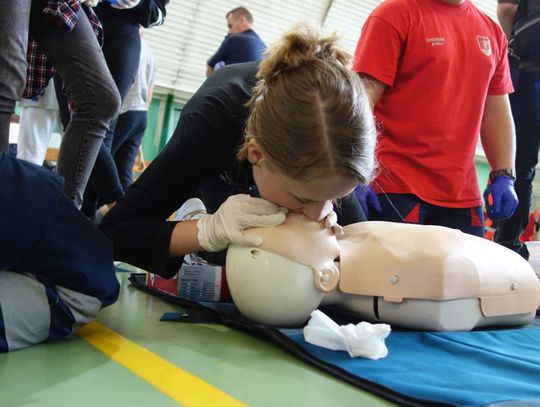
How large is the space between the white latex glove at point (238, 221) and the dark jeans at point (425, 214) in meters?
0.65

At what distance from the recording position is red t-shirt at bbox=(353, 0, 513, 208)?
5.23 ft

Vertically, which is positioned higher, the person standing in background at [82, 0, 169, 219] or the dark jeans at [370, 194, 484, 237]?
the person standing in background at [82, 0, 169, 219]

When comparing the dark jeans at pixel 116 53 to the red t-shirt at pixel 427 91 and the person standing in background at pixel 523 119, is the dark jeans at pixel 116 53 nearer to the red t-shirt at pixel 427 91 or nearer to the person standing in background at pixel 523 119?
the red t-shirt at pixel 427 91

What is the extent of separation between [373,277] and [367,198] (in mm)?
606

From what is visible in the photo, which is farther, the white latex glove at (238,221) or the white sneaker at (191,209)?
the white sneaker at (191,209)

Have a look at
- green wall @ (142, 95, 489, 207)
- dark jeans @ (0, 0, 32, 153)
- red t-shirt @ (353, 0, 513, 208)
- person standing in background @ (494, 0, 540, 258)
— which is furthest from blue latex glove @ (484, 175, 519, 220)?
green wall @ (142, 95, 489, 207)

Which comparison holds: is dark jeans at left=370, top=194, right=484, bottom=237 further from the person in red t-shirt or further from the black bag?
the black bag

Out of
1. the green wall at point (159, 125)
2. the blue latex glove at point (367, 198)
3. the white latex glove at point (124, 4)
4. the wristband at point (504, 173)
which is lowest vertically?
the green wall at point (159, 125)

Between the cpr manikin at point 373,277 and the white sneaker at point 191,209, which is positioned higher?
the cpr manikin at point 373,277

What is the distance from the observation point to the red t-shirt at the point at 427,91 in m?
1.59

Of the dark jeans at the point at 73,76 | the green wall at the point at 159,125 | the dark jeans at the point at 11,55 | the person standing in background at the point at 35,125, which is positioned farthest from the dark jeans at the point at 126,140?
the green wall at the point at 159,125

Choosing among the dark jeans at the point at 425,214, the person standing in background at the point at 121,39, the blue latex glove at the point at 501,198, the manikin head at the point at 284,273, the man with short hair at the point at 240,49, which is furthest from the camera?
the man with short hair at the point at 240,49

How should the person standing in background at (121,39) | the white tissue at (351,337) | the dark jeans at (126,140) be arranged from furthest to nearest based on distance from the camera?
1. the dark jeans at (126,140)
2. the person standing in background at (121,39)
3. the white tissue at (351,337)

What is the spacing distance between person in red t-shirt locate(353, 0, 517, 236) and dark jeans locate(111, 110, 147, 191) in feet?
4.71
